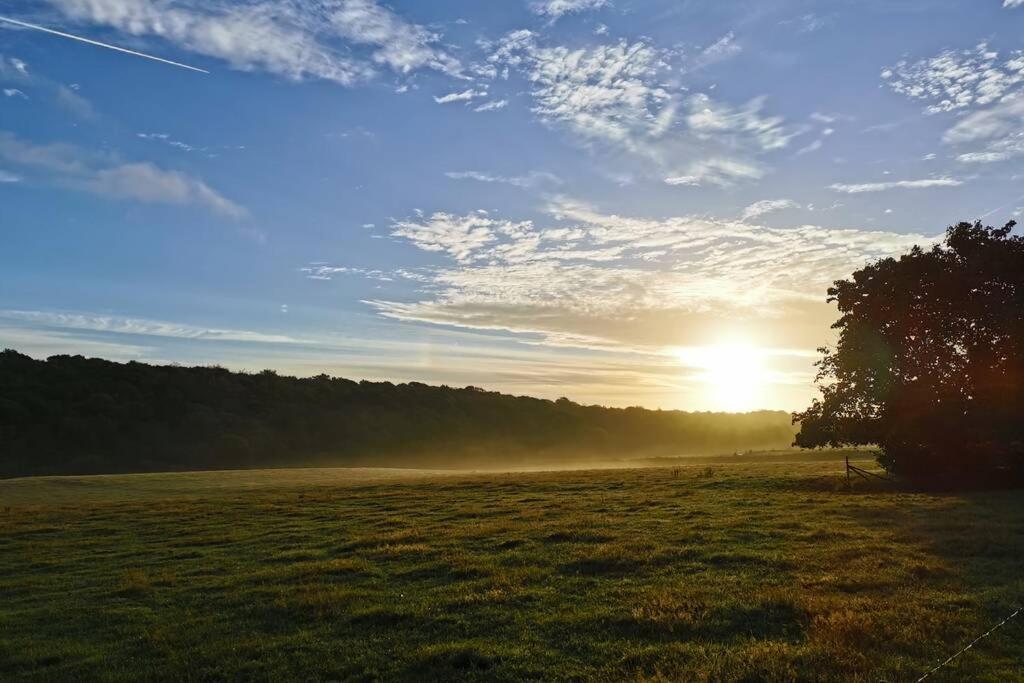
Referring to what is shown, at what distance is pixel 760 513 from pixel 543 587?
13950 millimetres

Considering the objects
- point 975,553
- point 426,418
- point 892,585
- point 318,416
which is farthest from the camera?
point 426,418

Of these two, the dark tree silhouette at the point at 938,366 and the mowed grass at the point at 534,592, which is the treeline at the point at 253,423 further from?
the dark tree silhouette at the point at 938,366

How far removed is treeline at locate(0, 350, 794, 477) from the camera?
10012 centimetres

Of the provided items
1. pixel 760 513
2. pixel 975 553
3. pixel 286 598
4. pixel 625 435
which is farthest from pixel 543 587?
pixel 625 435

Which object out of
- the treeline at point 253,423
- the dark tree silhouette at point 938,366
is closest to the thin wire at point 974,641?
the dark tree silhouette at point 938,366

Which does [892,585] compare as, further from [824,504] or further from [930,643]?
[824,504]

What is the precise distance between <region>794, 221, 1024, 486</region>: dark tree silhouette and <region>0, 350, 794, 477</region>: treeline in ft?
308

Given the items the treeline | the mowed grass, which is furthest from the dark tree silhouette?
the treeline

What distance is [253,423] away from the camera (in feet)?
396

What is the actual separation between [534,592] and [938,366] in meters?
32.2

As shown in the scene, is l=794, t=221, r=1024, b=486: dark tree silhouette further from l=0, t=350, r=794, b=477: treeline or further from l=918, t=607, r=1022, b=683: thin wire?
l=0, t=350, r=794, b=477: treeline

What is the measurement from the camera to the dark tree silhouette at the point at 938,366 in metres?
34.2

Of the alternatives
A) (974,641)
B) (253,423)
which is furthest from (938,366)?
(253,423)

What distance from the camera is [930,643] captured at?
10.7m
